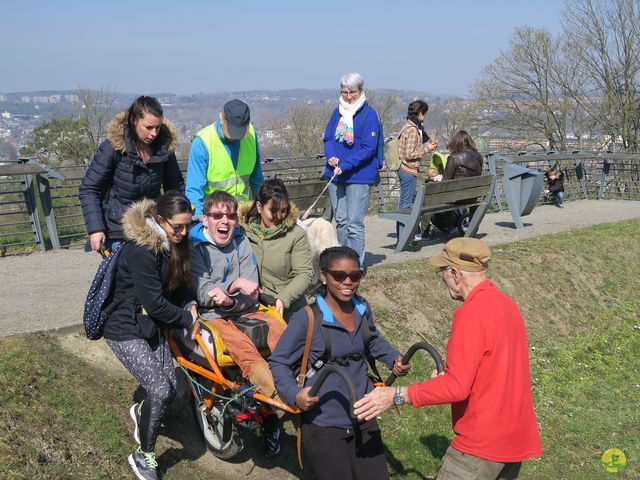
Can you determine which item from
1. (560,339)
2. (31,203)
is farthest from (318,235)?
(31,203)

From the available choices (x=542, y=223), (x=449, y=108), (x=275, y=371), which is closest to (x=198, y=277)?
(x=275, y=371)

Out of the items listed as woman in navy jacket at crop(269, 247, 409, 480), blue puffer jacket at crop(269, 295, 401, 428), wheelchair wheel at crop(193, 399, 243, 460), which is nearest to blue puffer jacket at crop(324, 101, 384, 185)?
wheelchair wheel at crop(193, 399, 243, 460)

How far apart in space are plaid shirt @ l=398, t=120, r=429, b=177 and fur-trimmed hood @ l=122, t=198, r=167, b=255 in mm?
6943

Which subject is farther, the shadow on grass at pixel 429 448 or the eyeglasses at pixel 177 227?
the shadow on grass at pixel 429 448

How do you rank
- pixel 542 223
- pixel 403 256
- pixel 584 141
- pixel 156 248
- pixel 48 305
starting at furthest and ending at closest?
1. pixel 584 141
2. pixel 542 223
3. pixel 403 256
4. pixel 48 305
5. pixel 156 248

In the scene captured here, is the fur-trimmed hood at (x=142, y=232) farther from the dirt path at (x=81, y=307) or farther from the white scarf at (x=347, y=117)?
the white scarf at (x=347, y=117)

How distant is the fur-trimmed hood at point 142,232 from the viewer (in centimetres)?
487

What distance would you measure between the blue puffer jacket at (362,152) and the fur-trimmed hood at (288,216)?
235cm

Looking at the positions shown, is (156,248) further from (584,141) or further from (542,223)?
(584,141)

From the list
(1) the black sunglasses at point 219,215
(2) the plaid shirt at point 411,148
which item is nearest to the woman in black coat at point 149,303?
(1) the black sunglasses at point 219,215

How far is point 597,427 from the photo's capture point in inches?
313

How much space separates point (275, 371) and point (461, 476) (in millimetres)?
1161

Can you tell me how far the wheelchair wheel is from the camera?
18.4 feet

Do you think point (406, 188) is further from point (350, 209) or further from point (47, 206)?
Answer: point (47, 206)
